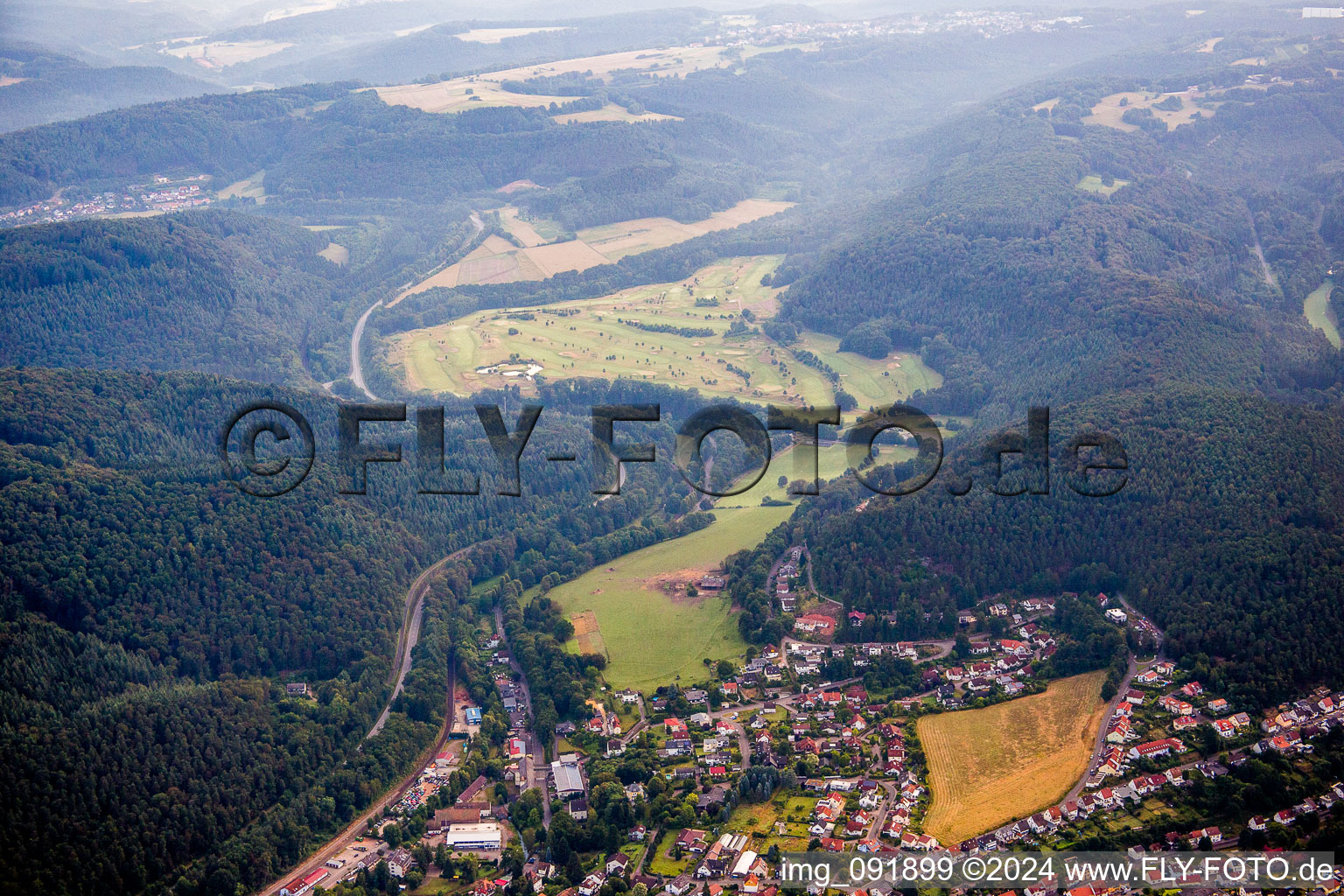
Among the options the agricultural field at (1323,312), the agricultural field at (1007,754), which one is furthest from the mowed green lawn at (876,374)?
the agricultural field at (1007,754)

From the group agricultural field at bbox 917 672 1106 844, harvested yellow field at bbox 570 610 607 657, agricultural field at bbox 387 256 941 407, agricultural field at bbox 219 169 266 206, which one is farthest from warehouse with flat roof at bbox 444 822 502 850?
agricultural field at bbox 219 169 266 206

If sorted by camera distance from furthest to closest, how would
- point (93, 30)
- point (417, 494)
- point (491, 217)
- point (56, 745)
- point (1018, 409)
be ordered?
point (93, 30) → point (491, 217) → point (1018, 409) → point (417, 494) → point (56, 745)

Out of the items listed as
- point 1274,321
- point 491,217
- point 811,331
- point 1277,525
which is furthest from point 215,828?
point 491,217

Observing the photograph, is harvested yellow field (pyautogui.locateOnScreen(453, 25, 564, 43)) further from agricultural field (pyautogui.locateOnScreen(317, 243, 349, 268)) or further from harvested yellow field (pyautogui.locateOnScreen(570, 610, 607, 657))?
harvested yellow field (pyautogui.locateOnScreen(570, 610, 607, 657))

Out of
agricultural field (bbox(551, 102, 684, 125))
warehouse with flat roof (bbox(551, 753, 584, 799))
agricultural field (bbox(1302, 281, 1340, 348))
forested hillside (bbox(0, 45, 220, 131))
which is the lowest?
warehouse with flat roof (bbox(551, 753, 584, 799))

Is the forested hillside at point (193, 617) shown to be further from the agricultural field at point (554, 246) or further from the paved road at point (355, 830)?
the agricultural field at point (554, 246)

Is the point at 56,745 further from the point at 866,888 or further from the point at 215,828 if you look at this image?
the point at 866,888

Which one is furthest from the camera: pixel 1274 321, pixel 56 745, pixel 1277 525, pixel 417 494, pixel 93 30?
pixel 93 30
